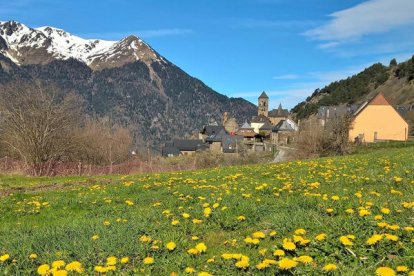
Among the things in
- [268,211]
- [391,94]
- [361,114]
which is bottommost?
[268,211]

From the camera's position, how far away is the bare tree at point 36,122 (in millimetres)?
32688

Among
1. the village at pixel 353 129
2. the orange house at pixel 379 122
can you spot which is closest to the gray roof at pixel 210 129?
the village at pixel 353 129

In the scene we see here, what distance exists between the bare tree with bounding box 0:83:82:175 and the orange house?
56020 mm

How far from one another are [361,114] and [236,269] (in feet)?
248

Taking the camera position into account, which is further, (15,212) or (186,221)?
(15,212)

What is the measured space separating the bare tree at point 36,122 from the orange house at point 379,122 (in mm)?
56020

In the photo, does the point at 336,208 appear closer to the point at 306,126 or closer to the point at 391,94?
the point at 306,126

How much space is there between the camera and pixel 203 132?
504 ft

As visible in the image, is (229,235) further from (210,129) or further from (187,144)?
(210,129)

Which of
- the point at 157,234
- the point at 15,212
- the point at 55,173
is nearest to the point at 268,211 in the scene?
the point at 157,234

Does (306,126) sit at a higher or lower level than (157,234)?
higher

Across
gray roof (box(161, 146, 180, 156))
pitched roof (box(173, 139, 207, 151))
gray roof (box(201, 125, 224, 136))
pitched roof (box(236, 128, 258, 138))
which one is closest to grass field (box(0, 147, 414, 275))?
gray roof (box(161, 146, 180, 156))

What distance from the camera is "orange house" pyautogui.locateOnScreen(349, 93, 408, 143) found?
73188 millimetres

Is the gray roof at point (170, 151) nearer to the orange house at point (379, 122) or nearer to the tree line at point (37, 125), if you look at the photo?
the orange house at point (379, 122)
